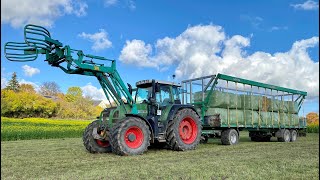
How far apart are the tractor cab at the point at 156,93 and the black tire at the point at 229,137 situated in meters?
3.49

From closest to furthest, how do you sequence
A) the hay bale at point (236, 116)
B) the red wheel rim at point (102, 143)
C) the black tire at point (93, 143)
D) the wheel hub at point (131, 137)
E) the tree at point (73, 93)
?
the wheel hub at point (131, 137) → the black tire at point (93, 143) → the red wheel rim at point (102, 143) → the hay bale at point (236, 116) → the tree at point (73, 93)

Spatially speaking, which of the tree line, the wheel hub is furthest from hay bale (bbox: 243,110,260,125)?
the tree line

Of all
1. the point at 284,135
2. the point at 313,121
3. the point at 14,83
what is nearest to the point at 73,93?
the point at 14,83

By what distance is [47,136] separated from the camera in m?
27.6

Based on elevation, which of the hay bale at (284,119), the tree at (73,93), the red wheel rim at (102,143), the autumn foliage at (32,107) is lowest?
the red wheel rim at (102,143)

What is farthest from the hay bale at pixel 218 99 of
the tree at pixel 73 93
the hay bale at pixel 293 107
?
the tree at pixel 73 93

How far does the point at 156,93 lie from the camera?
1214 cm

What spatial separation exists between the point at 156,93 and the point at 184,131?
1819mm

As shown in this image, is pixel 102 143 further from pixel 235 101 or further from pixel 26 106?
pixel 26 106

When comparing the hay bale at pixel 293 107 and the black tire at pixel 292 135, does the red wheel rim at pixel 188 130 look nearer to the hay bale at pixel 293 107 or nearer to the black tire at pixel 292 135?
the black tire at pixel 292 135

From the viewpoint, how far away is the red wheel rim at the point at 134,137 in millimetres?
10625

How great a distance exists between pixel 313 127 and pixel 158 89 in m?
33.6

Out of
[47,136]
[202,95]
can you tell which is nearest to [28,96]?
[47,136]

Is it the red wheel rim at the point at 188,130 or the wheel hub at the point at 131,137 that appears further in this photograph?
the red wheel rim at the point at 188,130
